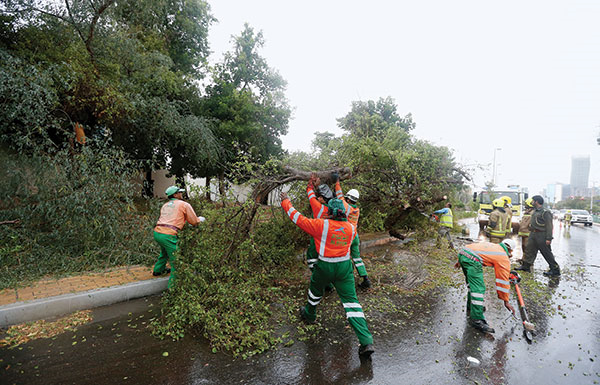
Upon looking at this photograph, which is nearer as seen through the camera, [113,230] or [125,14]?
[113,230]

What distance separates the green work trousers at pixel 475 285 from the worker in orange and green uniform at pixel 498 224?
326cm

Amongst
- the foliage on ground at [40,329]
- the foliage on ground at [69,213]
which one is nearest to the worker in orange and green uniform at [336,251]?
the foliage on ground at [40,329]

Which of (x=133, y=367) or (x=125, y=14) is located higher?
(x=125, y=14)

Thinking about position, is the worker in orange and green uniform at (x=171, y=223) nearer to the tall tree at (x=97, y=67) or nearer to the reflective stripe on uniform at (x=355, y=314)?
the reflective stripe on uniform at (x=355, y=314)

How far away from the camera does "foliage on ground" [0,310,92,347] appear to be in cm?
332

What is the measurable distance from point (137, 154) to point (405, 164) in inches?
451

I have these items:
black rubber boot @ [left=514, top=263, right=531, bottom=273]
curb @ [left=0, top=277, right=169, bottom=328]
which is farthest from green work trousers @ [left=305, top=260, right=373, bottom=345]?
black rubber boot @ [left=514, top=263, right=531, bottom=273]

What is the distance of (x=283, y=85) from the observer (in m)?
19.0

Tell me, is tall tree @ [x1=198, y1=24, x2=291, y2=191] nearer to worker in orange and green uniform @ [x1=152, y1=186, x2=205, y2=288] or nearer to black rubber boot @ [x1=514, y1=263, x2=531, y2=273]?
worker in orange and green uniform @ [x1=152, y1=186, x2=205, y2=288]

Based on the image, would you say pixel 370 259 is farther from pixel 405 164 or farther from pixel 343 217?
pixel 343 217

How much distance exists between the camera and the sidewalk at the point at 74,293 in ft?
12.4

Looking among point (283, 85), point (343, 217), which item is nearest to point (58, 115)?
point (343, 217)

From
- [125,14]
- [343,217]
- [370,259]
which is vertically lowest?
[370,259]

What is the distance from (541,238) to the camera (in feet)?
22.0
